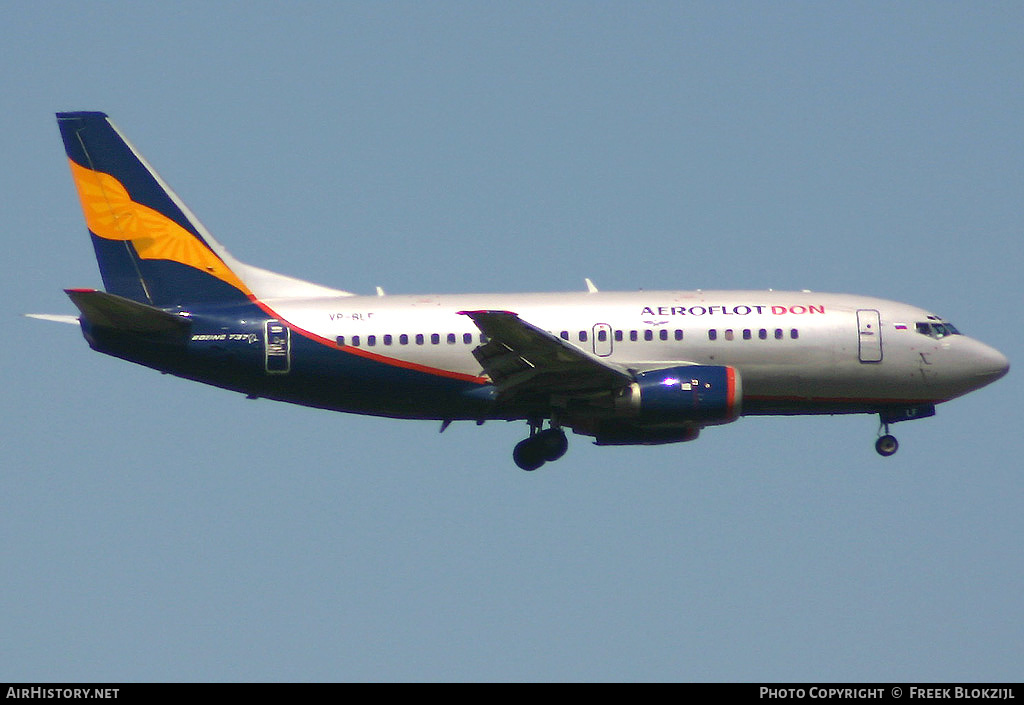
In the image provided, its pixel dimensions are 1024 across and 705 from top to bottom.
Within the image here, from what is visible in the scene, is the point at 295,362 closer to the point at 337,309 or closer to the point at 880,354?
the point at 337,309

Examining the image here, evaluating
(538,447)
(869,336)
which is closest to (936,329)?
(869,336)

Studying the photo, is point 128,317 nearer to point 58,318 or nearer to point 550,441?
point 58,318

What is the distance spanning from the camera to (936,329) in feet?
171

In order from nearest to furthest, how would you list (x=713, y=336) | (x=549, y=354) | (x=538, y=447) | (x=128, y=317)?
1. (x=549, y=354)
2. (x=128, y=317)
3. (x=713, y=336)
4. (x=538, y=447)

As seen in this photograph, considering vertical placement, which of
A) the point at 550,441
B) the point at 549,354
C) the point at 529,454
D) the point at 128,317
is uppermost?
the point at 128,317

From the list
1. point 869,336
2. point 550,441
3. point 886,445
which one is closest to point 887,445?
point 886,445

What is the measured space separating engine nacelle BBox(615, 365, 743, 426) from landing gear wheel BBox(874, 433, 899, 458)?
5853 mm

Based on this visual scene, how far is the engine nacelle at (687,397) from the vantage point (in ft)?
160

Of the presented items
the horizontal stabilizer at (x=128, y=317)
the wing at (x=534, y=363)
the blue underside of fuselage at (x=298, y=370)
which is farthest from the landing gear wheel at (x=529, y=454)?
the horizontal stabilizer at (x=128, y=317)

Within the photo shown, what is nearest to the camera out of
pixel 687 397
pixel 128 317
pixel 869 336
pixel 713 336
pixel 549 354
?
pixel 549 354

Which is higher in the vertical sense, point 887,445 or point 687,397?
point 687,397

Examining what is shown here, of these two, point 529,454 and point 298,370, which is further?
point 529,454

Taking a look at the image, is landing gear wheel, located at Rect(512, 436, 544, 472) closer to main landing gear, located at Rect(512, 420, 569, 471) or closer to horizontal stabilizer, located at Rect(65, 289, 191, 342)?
main landing gear, located at Rect(512, 420, 569, 471)

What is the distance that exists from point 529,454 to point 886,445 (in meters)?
11.0
